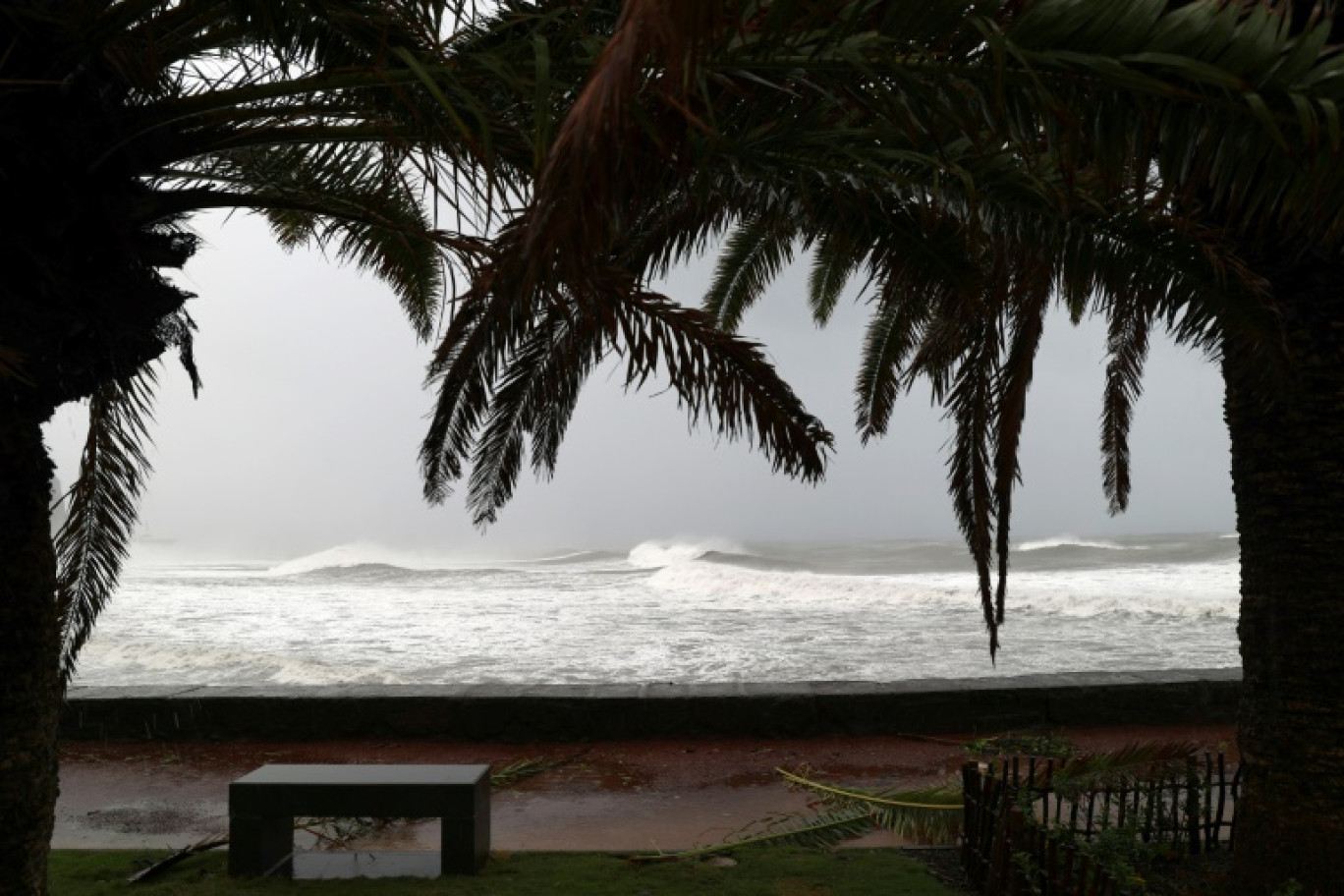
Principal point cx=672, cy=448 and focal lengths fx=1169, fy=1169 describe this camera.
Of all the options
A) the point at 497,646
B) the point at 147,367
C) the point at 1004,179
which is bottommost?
the point at 497,646

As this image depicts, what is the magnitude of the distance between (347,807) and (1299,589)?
3920mm

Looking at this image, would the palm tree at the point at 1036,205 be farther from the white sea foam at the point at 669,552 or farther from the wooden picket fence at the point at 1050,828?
the white sea foam at the point at 669,552

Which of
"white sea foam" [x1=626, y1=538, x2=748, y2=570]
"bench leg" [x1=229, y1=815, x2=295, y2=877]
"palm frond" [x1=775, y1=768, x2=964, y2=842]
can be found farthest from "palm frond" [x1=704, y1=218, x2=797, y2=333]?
"white sea foam" [x1=626, y1=538, x2=748, y2=570]

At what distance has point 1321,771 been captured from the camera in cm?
429

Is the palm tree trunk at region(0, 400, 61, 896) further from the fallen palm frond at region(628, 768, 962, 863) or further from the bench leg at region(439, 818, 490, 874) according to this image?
the fallen palm frond at region(628, 768, 962, 863)

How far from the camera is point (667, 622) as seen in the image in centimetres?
2217

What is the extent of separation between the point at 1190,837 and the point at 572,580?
3150 centimetres

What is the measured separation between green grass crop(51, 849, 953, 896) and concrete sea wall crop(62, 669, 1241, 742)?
2.46 m

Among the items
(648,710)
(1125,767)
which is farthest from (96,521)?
(1125,767)

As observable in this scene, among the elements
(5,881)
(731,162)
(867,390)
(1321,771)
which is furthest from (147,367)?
(867,390)

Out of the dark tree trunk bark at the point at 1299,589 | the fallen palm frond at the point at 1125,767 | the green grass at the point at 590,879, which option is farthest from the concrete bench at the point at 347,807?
the dark tree trunk bark at the point at 1299,589

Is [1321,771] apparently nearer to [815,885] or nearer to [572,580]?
[815,885]

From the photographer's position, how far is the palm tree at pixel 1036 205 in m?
2.29

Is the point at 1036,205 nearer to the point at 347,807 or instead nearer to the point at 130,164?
the point at 130,164
